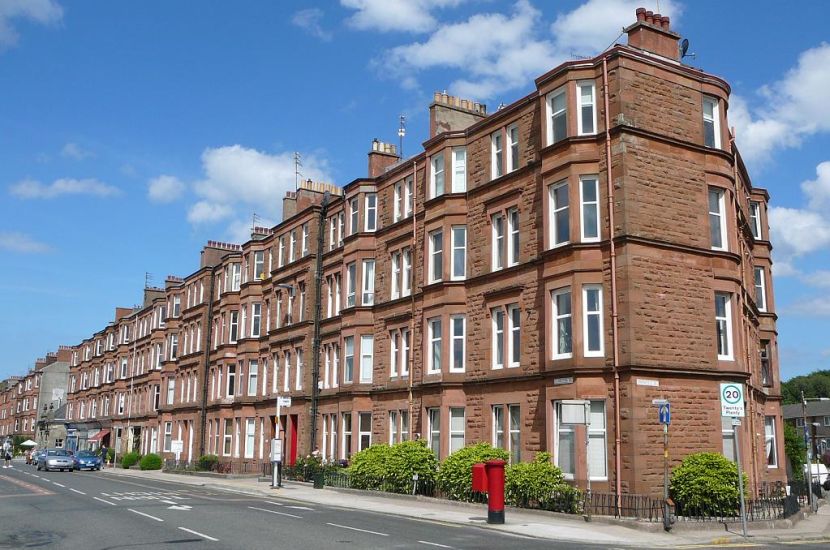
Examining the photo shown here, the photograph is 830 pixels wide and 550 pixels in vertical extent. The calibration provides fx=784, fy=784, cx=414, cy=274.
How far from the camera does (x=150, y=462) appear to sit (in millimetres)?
57594

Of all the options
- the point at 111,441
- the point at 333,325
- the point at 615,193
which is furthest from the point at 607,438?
the point at 111,441

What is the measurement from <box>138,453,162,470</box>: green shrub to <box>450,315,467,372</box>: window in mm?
35689

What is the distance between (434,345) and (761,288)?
1813cm

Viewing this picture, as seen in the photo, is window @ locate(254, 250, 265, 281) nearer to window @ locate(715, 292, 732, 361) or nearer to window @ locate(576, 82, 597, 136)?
window @ locate(576, 82, 597, 136)

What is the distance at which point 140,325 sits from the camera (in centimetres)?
7456

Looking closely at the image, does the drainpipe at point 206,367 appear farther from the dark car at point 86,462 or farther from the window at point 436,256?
the window at point 436,256

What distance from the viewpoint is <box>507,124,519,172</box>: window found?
29000mm

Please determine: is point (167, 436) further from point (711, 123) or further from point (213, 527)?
point (711, 123)

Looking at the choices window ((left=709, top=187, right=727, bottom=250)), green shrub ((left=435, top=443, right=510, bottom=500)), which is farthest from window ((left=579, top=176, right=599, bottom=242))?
green shrub ((left=435, top=443, right=510, bottom=500))

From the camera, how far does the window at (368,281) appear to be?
37594 millimetres

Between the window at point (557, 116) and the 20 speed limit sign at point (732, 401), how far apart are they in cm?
1052

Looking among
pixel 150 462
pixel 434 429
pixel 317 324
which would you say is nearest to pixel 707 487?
pixel 434 429

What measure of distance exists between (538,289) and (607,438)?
5.70 meters

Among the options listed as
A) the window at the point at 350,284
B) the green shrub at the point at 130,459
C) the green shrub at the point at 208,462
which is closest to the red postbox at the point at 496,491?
the window at the point at 350,284
